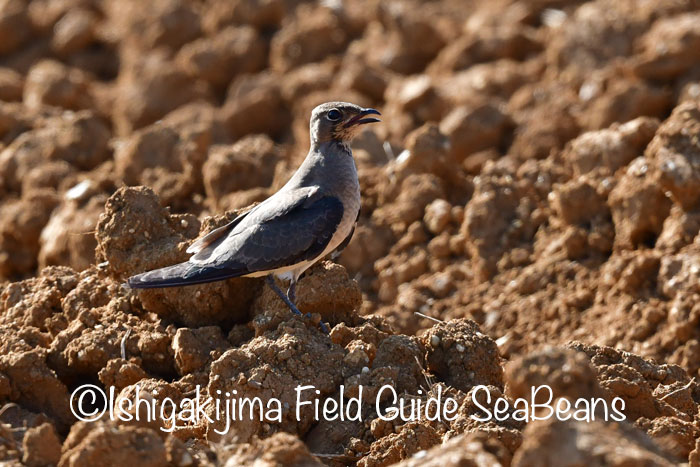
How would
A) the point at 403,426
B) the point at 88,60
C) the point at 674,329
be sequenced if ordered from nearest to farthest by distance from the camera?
the point at 403,426 → the point at 674,329 → the point at 88,60

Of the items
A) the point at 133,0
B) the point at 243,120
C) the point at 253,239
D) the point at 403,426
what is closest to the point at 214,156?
the point at 243,120

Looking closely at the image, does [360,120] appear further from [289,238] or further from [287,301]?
[287,301]

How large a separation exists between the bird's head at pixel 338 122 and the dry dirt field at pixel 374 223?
0.93 m

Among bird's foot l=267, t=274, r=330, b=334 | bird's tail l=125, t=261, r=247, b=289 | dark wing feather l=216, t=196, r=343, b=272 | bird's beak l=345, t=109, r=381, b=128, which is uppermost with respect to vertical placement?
bird's beak l=345, t=109, r=381, b=128

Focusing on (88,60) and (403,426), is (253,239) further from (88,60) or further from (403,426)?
(88,60)

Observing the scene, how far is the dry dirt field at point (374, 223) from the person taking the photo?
6.14 metres

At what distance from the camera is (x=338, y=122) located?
7.96 metres

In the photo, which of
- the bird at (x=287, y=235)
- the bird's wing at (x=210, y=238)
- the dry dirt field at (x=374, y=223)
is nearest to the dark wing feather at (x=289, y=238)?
the bird at (x=287, y=235)

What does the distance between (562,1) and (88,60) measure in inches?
249

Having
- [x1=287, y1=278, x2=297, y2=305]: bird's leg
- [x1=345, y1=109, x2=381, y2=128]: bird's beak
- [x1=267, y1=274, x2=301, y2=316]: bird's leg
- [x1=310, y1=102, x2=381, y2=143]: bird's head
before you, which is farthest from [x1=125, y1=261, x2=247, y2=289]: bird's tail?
[x1=345, y1=109, x2=381, y2=128]: bird's beak

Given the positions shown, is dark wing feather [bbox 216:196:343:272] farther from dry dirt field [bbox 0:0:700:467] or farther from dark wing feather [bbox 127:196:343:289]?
dry dirt field [bbox 0:0:700:467]

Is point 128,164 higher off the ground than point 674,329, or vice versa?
point 128,164

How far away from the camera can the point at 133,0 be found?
52.8ft

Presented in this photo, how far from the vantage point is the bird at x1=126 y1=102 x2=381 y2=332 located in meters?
6.98
